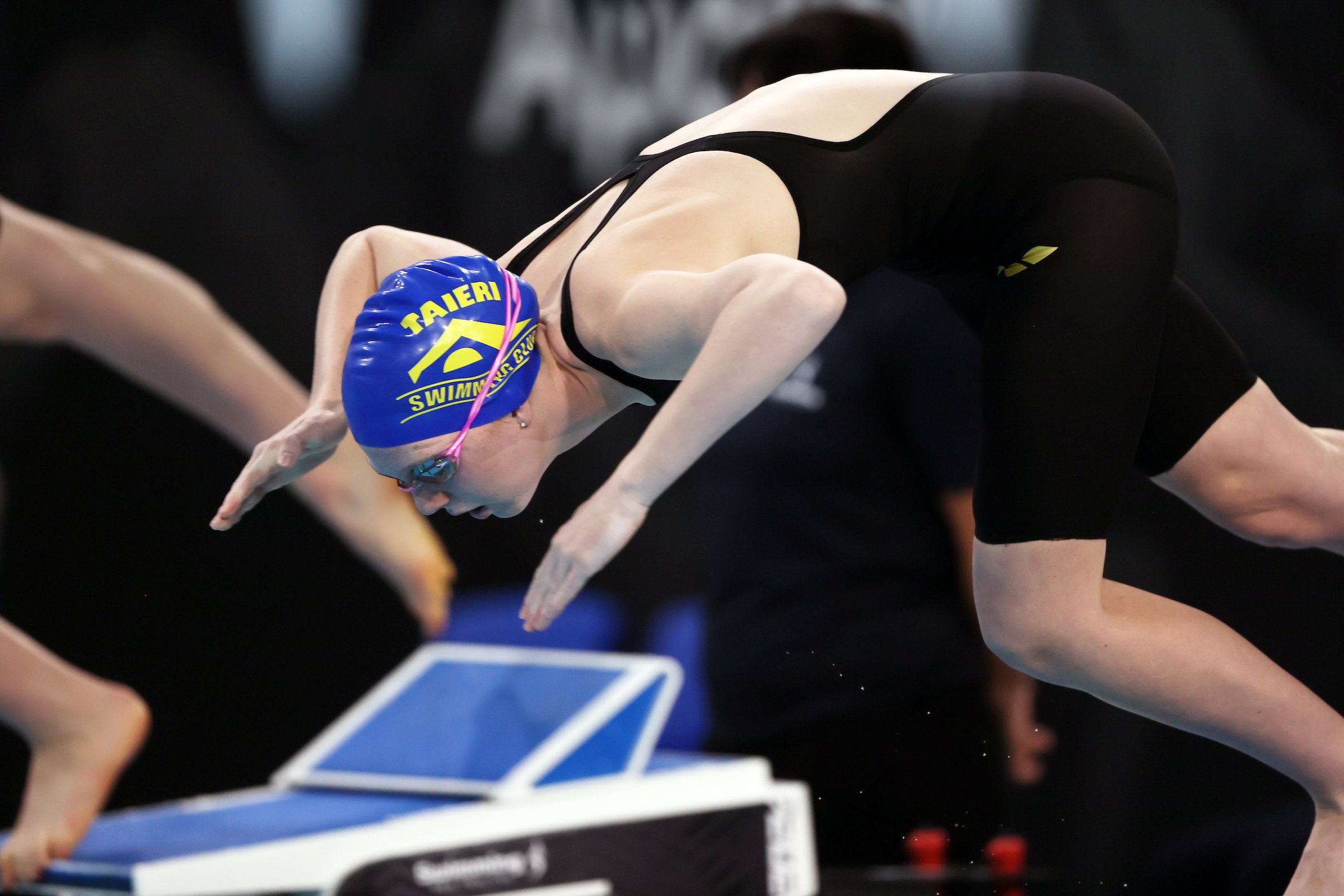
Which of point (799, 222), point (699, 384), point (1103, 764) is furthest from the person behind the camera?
point (1103, 764)

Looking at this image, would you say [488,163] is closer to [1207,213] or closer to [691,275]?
[1207,213]

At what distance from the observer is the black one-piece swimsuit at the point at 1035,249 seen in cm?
195

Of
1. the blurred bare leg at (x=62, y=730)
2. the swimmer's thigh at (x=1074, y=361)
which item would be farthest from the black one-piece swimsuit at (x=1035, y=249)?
the blurred bare leg at (x=62, y=730)

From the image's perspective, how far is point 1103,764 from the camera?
3705 millimetres

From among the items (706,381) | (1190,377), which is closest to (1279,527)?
(1190,377)

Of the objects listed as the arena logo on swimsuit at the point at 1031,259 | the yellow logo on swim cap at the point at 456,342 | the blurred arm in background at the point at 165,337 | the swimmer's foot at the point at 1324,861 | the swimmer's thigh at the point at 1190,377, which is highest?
the yellow logo on swim cap at the point at 456,342

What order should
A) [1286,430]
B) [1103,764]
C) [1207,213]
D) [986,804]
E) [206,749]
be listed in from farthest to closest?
[206,749] → [1103,764] → [1207,213] → [986,804] → [1286,430]

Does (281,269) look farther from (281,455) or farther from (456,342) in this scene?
(456,342)

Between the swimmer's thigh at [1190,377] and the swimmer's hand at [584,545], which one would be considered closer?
the swimmer's hand at [584,545]

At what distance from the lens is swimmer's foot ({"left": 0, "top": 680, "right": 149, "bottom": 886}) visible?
11.0 feet

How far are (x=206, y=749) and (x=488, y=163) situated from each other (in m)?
2.02

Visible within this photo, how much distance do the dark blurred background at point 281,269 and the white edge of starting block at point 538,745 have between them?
12 cm

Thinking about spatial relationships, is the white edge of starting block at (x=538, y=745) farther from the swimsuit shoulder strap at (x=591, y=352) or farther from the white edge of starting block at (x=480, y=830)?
the swimsuit shoulder strap at (x=591, y=352)

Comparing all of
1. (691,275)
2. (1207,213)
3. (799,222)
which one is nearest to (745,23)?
(1207,213)
